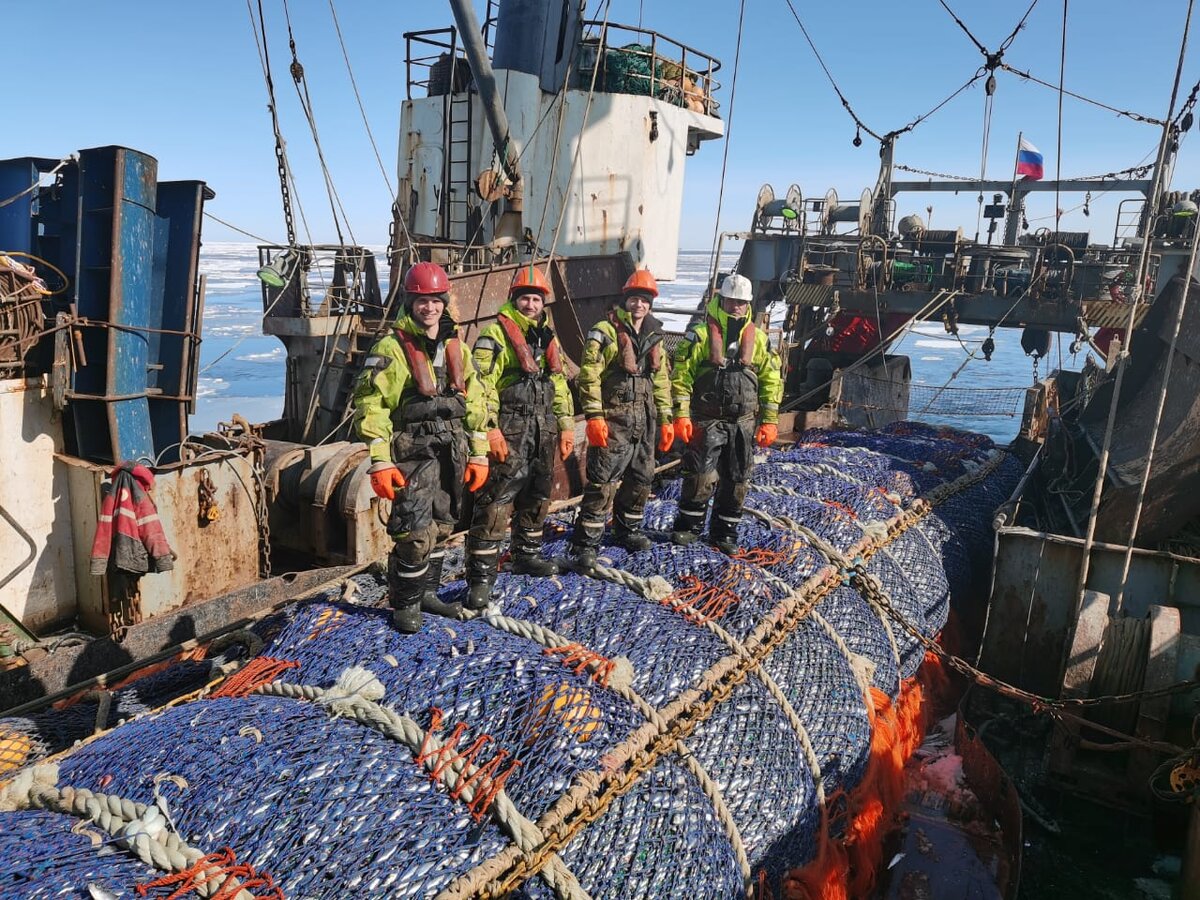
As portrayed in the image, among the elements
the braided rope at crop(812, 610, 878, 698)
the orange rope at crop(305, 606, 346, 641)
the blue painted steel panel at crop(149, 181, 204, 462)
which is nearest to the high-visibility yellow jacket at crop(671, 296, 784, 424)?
the braided rope at crop(812, 610, 878, 698)

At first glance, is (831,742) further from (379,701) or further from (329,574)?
(329,574)

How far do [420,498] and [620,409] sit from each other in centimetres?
161

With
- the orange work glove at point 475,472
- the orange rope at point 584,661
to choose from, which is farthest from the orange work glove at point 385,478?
the orange rope at point 584,661

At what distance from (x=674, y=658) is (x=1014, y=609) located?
3874 mm

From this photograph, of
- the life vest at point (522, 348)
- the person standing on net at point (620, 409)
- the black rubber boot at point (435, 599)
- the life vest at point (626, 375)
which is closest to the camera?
the black rubber boot at point (435, 599)

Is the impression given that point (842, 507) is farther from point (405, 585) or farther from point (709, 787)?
point (405, 585)

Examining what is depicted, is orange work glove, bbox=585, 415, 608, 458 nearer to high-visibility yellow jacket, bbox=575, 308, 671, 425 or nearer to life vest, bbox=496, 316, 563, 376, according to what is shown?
high-visibility yellow jacket, bbox=575, 308, 671, 425

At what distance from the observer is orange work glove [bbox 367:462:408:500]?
12.8ft

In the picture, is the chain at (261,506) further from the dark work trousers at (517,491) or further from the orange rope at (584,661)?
the orange rope at (584,661)

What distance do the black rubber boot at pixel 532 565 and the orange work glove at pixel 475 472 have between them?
81 centimetres

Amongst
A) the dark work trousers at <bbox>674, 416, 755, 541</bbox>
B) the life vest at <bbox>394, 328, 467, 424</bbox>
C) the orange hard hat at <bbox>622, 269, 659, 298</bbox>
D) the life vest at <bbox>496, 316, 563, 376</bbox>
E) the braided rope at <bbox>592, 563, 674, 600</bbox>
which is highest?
the orange hard hat at <bbox>622, 269, 659, 298</bbox>

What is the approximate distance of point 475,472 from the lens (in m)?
4.38

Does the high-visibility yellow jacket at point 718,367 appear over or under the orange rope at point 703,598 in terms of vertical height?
over

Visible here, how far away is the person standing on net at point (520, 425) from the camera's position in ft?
15.1
